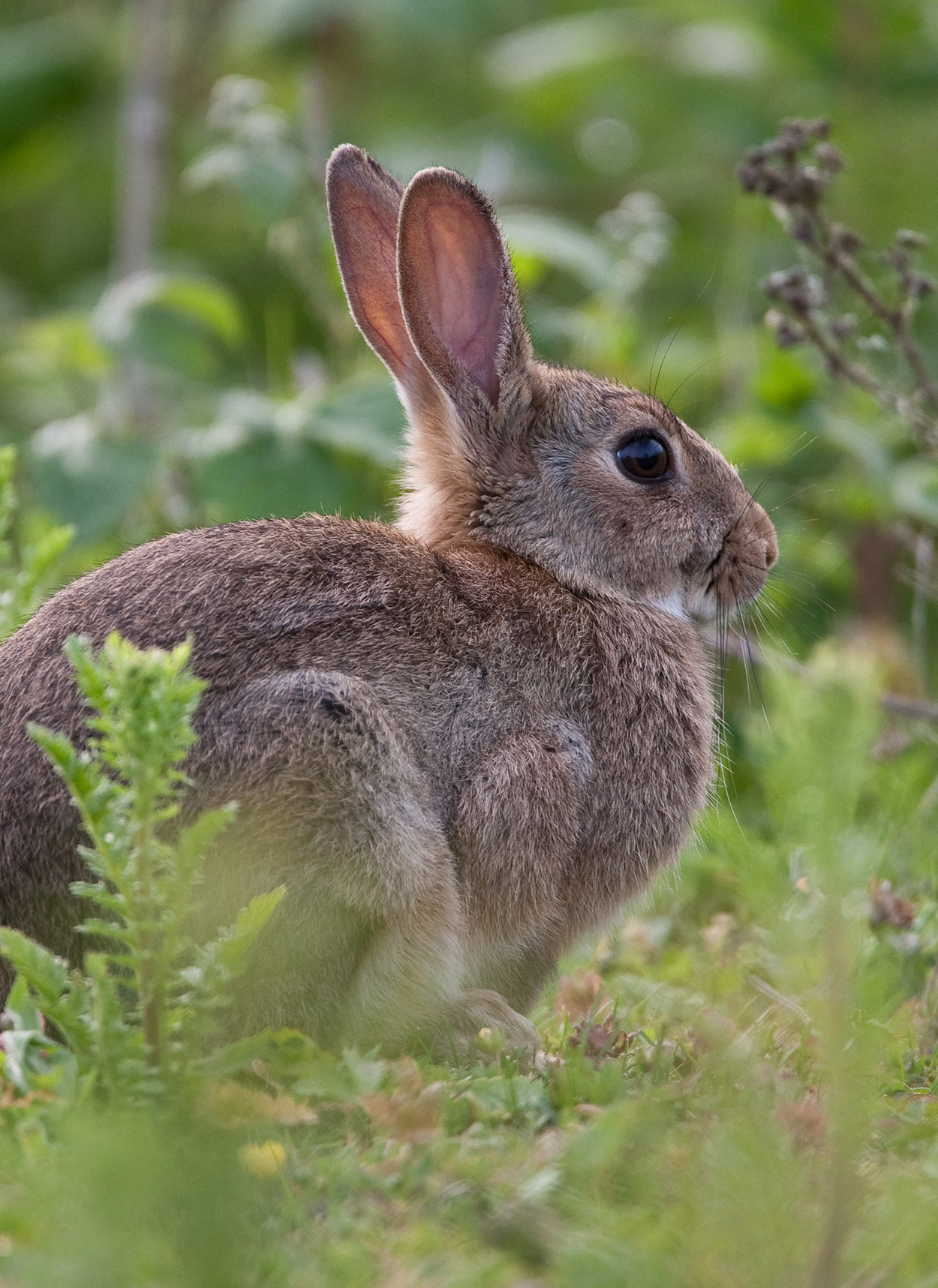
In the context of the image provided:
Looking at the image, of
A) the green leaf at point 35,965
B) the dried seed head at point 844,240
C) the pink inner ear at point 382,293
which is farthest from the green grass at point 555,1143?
the dried seed head at point 844,240

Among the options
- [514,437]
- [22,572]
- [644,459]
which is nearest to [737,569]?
[644,459]

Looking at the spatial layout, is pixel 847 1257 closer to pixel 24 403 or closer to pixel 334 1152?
pixel 334 1152

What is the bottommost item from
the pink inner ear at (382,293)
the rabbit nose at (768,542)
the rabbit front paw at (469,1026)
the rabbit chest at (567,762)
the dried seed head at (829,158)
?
the rabbit front paw at (469,1026)

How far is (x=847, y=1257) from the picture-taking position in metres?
2.13

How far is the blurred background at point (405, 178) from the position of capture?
569 centimetres

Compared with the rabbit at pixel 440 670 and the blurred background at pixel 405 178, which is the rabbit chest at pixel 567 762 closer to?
the rabbit at pixel 440 670

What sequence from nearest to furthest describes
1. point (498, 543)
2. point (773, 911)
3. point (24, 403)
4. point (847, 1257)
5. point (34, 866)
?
point (847, 1257), point (773, 911), point (34, 866), point (498, 543), point (24, 403)

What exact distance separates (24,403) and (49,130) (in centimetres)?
265

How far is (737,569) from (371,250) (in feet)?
4.54

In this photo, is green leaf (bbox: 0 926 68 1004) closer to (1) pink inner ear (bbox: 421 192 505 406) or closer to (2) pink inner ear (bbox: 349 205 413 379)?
(1) pink inner ear (bbox: 421 192 505 406)

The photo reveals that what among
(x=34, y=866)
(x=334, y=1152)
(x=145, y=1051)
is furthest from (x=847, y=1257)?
(x=34, y=866)

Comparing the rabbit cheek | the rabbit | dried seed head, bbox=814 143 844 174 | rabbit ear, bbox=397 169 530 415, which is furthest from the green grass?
dried seed head, bbox=814 143 844 174

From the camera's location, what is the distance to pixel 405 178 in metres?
6.60

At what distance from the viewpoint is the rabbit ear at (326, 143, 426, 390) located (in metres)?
4.37
